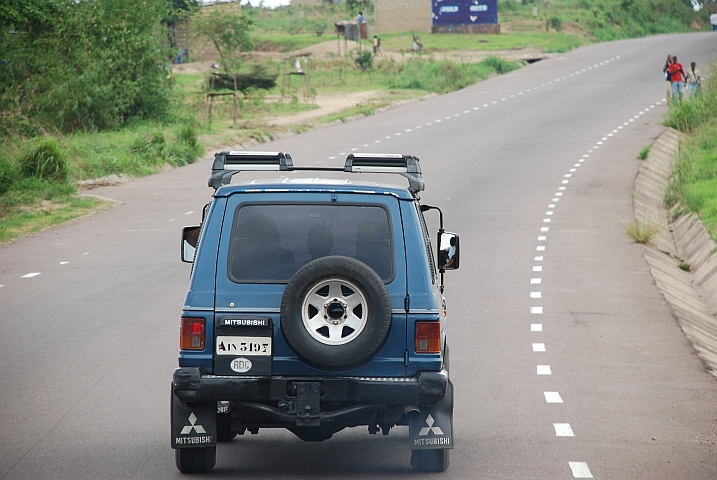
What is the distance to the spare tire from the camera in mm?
6059

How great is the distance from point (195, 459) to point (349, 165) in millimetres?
2262

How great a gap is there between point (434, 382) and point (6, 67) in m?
28.6

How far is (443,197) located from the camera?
22828mm

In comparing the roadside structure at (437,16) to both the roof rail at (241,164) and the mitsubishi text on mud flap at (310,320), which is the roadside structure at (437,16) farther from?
the mitsubishi text on mud flap at (310,320)

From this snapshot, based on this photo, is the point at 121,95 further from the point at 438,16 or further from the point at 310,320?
the point at 438,16

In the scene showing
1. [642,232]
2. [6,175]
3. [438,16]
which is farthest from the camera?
[438,16]

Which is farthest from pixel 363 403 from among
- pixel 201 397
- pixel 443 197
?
pixel 443 197

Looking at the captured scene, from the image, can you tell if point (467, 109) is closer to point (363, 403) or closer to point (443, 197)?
point (443, 197)

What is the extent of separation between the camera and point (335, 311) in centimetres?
615

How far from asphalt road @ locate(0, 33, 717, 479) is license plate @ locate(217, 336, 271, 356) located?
99 centimetres

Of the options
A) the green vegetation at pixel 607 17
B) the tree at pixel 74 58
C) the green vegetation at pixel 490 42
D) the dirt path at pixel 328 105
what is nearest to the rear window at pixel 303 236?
the tree at pixel 74 58

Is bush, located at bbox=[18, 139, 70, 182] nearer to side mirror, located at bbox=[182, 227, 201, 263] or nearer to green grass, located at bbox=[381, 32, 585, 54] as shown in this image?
side mirror, located at bbox=[182, 227, 201, 263]

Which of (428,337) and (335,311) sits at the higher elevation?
(335,311)

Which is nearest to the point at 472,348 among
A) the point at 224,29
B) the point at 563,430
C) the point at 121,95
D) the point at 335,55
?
the point at 563,430
